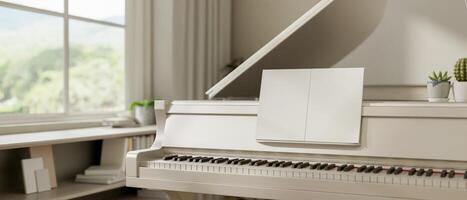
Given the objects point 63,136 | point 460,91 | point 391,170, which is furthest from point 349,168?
point 63,136

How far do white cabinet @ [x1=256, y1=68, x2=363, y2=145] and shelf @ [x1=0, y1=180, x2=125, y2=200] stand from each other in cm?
141

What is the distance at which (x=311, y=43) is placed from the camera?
295 cm

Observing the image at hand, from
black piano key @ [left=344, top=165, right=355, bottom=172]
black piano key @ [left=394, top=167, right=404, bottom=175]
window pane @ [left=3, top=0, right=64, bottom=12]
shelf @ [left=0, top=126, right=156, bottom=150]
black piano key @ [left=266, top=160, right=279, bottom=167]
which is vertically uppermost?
window pane @ [left=3, top=0, right=64, bottom=12]

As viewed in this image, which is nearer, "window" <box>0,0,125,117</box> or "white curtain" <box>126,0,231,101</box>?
"window" <box>0,0,125,117</box>

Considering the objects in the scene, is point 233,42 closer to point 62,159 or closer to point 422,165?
point 62,159

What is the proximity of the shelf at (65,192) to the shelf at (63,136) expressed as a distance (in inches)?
12.3

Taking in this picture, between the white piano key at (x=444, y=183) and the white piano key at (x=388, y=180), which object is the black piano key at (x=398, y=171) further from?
A: the white piano key at (x=444, y=183)

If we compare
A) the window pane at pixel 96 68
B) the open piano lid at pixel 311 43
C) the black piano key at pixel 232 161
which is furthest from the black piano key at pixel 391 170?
the window pane at pixel 96 68

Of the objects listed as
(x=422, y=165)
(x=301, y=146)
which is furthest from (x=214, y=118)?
(x=422, y=165)

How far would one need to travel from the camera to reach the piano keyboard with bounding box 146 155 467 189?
1977mm

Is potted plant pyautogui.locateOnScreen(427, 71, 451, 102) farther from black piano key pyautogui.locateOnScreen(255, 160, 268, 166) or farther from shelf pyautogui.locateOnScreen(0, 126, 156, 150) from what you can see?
shelf pyautogui.locateOnScreen(0, 126, 156, 150)

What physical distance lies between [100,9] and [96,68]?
0.45 m

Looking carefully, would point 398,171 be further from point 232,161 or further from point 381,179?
point 232,161

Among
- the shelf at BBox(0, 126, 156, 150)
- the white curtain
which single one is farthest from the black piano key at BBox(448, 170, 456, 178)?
the white curtain
